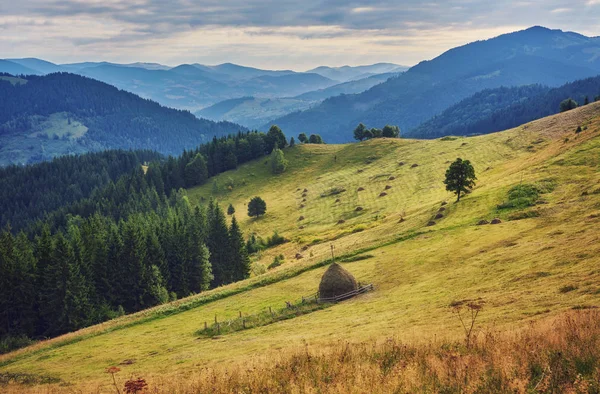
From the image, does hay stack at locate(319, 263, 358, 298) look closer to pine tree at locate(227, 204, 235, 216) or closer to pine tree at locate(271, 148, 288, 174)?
pine tree at locate(227, 204, 235, 216)

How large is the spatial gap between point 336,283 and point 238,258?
54.3 meters

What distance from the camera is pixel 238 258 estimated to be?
102188 millimetres

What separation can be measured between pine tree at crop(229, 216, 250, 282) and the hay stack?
2023 inches

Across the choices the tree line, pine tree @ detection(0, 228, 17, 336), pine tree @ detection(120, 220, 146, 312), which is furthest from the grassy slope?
pine tree @ detection(0, 228, 17, 336)

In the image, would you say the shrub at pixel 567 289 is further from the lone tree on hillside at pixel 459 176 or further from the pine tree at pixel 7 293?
the pine tree at pixel 7 293

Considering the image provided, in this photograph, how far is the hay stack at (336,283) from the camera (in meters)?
51.6

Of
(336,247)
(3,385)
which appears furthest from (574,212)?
(3,385)

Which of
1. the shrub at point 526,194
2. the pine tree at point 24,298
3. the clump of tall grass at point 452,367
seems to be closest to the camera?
the clump of tall grass at point 452,367

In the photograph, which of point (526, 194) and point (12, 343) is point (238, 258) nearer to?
point (12, 343)

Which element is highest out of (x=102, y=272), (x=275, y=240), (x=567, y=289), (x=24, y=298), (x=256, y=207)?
(x=567, y=289)

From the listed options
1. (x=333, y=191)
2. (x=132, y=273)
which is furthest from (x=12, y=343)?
(x=333, y=191)

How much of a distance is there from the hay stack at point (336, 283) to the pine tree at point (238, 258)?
51391mm

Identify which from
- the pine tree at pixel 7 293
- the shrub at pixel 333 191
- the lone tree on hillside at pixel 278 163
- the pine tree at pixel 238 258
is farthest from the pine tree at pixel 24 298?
the lone tree on hillside at pixel 278 163

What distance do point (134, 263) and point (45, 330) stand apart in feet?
62.0
